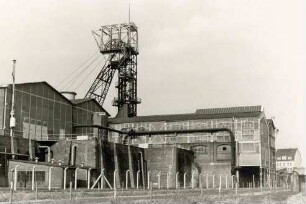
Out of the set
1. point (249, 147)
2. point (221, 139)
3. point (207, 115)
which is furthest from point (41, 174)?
point (207, 115)

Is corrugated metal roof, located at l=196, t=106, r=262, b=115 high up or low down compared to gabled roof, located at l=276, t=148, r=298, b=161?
up

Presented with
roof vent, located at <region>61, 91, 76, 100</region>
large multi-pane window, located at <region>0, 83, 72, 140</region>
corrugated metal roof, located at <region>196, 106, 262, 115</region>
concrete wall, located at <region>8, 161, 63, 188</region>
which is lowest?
concrete wall, located at <region>8, 161, 63, 188</region>

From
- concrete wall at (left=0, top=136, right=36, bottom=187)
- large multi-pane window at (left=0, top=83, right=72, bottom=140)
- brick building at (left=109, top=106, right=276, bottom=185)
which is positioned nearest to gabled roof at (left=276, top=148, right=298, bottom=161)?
brick building at (left=109, top=106, right=276, bottom=185)

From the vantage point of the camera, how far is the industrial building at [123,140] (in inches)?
1566

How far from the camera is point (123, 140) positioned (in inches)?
2308

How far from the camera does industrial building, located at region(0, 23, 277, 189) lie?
39781mm

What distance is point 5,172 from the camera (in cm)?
3625

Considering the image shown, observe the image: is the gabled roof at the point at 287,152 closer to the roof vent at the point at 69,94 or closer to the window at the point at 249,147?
the window at the point at 249,147

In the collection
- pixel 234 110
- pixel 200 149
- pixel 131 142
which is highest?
pixel 234 110

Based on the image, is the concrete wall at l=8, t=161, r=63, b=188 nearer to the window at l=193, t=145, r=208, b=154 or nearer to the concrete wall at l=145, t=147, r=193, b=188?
the concrete wall at l=145, t=147, r=193, b=188

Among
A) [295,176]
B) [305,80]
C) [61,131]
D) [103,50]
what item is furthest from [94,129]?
[305,80]

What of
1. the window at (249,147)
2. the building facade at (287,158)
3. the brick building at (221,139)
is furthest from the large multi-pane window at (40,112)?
the building facade at (287,158)

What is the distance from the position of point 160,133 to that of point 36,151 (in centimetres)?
1904

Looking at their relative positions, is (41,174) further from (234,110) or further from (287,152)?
(287,152)
